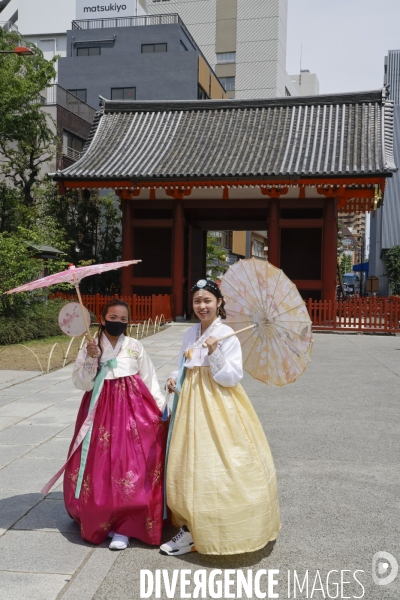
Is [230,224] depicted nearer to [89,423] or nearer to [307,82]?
[89,423]

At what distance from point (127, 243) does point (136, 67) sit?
19836mm

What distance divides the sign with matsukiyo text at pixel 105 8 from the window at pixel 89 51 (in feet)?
8.79

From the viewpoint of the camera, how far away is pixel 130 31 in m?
35.7

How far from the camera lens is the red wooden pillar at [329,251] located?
58.3ft

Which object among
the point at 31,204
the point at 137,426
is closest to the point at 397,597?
the point at 137,426

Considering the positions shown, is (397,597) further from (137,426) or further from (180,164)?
(180,164)

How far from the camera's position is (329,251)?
58.5 feet

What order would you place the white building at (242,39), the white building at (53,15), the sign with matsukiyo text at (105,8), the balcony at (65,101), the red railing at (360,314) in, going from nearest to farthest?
the red railing at (360,314) → the balcony at (65,101) → the sign with matsukiyo text at (105,8) → the white building at (53,15) → the white building at (242,39)

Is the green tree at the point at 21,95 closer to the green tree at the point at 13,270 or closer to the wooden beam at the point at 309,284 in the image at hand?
the green tree at the point at 13,270

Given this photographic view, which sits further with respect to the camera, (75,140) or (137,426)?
(75,140)

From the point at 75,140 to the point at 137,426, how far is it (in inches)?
996

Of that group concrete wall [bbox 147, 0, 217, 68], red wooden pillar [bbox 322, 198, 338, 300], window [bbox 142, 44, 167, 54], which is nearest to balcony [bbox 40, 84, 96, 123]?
window [bbox 142, 44, 167, 54]

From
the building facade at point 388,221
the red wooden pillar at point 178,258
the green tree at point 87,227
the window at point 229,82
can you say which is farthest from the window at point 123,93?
the red wooden pillar at point 178,258

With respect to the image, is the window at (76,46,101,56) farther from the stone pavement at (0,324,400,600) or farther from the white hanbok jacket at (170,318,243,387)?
the white hanbok jacket at (170,318,243,387)
